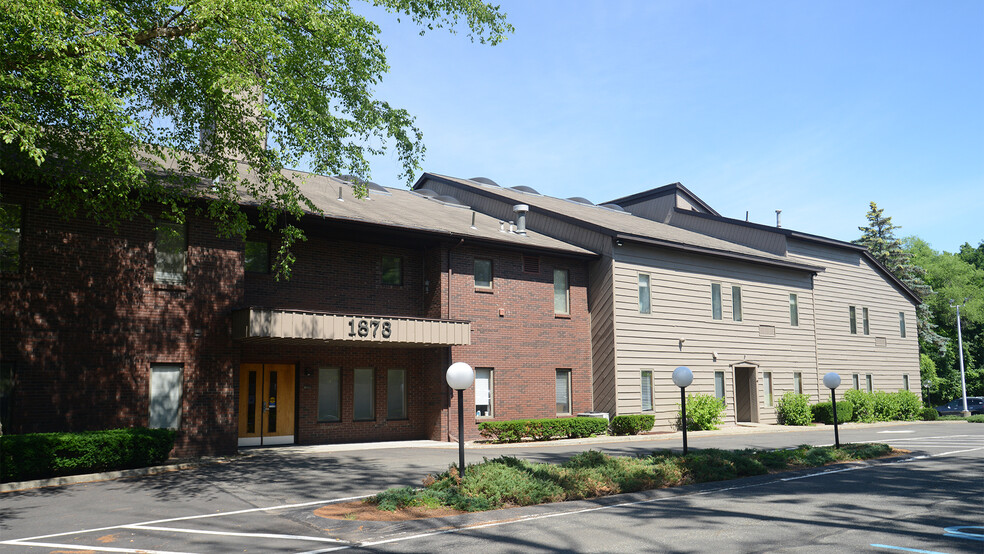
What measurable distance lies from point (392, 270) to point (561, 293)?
20.0 feet

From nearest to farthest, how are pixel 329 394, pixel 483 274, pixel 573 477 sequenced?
pixel 573 477 < pixel 329 394 < pixel 483 274

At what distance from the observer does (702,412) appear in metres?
25.6

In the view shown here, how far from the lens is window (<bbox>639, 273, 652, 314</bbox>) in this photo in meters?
25.1

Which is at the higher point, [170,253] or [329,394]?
[170,253]

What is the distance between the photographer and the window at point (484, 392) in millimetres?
21641

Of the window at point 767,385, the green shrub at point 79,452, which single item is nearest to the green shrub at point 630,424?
the window at point 767,385

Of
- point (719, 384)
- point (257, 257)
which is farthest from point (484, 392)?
point (719, 384)

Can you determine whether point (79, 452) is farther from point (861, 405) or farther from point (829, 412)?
point (861, 405)

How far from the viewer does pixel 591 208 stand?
34594 mm

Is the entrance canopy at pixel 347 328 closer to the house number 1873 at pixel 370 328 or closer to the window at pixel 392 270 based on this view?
the house number 1873 at pixel 370 328

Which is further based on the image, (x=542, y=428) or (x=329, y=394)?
(x=542, y=428)

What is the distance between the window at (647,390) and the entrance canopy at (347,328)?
24.5 feet

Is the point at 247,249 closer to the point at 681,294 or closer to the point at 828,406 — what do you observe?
the point at 681,294

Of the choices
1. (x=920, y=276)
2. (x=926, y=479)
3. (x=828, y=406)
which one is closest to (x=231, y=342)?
(x=926, y=479)
